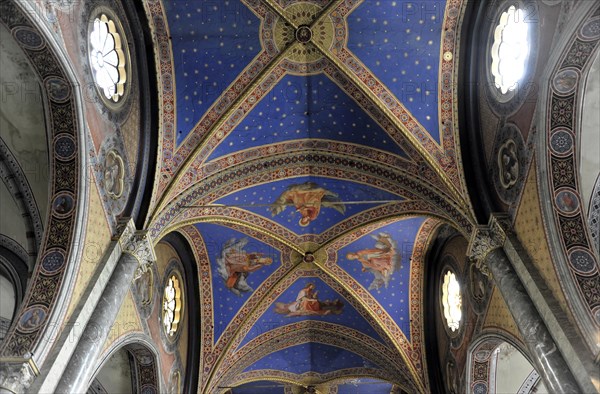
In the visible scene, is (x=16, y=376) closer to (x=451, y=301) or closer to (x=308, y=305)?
(x=308, y=305)

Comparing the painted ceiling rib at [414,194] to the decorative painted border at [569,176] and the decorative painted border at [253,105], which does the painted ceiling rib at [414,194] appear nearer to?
the decorative painted border at [253,105]

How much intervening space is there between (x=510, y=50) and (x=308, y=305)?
29.8ft

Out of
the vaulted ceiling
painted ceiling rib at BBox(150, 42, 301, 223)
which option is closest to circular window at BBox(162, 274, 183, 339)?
the vaulted ceiling

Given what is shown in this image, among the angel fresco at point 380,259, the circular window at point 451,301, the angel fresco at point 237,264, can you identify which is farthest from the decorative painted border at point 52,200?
the circular window at point 451,301

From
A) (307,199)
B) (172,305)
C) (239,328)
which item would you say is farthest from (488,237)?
(239,328)

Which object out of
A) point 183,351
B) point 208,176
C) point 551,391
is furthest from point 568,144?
point 183,351

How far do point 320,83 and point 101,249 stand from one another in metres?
5.74

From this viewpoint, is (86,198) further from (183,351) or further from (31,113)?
(183,351)

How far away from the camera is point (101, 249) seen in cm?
1070

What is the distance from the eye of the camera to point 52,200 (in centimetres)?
1023

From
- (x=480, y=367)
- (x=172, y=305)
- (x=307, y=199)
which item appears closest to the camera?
(x=480, y=367)

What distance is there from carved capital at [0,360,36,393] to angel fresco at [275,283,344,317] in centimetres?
954

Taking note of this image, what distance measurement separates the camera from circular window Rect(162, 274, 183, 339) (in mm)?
14969

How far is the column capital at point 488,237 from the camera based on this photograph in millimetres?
11312
